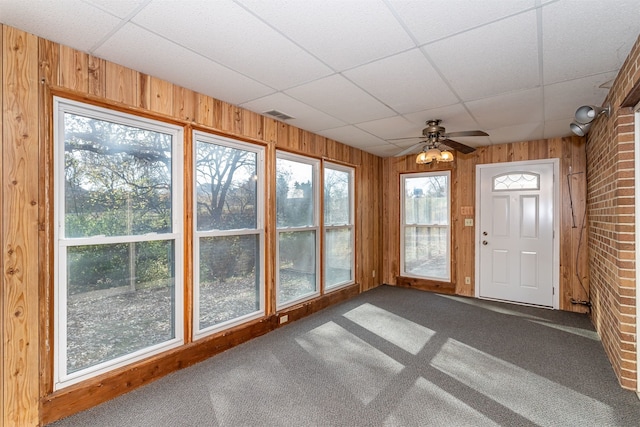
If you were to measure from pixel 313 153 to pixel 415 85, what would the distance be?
192cm

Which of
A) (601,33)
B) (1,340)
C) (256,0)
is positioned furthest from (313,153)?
(1,340)

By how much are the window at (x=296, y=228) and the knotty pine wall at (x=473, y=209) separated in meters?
2.12

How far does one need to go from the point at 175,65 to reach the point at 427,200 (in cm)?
464

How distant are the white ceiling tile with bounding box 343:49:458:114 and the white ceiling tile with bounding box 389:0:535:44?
0.28m

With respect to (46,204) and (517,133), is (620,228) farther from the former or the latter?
(46,204)

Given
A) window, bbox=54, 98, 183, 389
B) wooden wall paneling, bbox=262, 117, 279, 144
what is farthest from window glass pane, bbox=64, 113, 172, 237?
wooden wall paneling, bbox=262, 117, 279, 144

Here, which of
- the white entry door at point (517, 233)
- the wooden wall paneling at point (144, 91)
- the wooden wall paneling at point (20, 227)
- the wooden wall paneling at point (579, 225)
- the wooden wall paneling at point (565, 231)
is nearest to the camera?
the wooden wall paneling at point (20, 227)

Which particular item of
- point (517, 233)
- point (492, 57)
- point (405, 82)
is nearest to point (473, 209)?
point (517, 233)

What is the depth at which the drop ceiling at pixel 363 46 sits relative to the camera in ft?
5.82

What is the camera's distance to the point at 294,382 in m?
2.61

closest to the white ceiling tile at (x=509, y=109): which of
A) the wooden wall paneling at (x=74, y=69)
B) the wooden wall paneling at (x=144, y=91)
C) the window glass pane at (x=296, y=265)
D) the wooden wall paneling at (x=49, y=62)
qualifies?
the window glass pane at (x=296, y=265)

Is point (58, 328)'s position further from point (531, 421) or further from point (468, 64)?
point (468, 64)

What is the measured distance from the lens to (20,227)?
198 cm

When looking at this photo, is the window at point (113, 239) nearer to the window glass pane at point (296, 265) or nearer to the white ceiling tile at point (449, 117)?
the window glass pane at point (296, 265)
